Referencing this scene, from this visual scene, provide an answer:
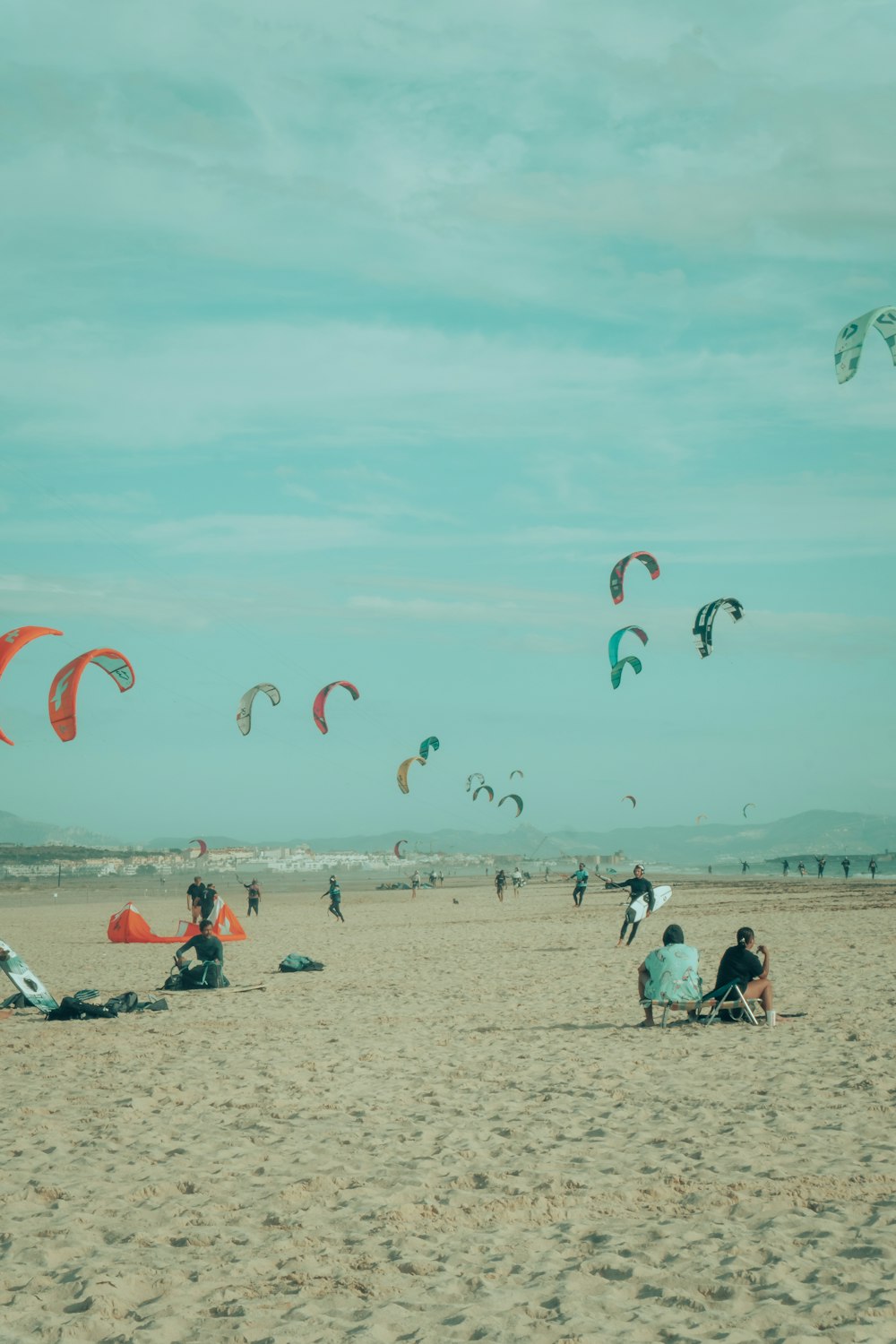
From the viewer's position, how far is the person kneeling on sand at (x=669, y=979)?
10.1 metres

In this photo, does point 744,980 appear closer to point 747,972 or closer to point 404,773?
point 747,972

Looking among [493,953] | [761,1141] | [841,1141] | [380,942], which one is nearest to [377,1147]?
[761,1141]

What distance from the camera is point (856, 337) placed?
14273 millimetres

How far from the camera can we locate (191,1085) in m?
8.17

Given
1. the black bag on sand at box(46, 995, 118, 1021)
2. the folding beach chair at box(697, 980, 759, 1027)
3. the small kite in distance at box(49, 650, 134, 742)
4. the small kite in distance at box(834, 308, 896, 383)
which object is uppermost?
the small kite in distance at box(834, 308, 896, 383)

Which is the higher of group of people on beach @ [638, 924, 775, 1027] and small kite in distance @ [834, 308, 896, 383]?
small kite in distance @ [834, 308, 896, 383]

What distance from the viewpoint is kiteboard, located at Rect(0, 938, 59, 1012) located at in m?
11.5

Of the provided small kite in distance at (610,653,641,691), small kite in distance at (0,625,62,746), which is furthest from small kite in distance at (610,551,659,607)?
small kite in distance at (0,625,62,746)

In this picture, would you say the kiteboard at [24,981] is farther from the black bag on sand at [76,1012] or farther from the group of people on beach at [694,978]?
the group of people on beach at [694,978]

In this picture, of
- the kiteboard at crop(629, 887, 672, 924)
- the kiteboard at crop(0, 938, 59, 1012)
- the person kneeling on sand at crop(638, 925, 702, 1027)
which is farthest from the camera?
the kiteboard at crop(629, 887, 672, 924)

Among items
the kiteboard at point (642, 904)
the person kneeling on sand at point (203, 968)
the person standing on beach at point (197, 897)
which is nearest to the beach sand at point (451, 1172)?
the person kneeling on sand at point (203, 968)

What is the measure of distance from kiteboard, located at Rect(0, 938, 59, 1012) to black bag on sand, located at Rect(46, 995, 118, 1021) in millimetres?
148

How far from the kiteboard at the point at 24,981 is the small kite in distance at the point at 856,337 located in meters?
11.0

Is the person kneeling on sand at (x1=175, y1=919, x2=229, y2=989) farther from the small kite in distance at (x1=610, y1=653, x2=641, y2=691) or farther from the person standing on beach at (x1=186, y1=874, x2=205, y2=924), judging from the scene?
the small kite in distance at (x1=610, y1=653, x2=641, y2=691)
